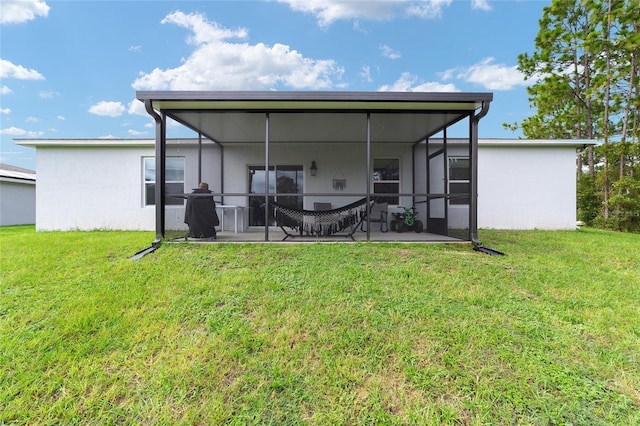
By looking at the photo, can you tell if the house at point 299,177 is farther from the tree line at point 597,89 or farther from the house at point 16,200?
the house at point 16,200

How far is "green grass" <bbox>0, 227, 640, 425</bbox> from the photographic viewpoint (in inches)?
59.0

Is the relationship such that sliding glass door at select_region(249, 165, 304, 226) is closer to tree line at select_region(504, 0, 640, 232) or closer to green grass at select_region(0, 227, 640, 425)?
green grass at select_region(0, 227, 640, 425)

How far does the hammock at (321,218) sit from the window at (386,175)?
7.57ft

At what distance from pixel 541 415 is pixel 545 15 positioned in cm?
1522

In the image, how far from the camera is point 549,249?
4594 mm

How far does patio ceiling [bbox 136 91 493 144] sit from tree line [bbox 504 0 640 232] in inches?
288

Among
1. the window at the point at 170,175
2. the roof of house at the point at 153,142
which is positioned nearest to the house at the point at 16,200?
the roof of house at the point at 153,142

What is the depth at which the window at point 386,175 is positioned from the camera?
7.63 meters

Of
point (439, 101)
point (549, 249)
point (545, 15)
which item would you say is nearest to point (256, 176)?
point (439, 101)

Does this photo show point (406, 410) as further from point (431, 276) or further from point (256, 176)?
point (256, 176)

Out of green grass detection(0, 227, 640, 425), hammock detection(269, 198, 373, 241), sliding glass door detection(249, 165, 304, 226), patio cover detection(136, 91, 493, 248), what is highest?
patio cover detection(136, 91, 493, 248)

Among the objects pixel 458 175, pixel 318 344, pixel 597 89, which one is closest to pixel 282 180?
pixel 458 175

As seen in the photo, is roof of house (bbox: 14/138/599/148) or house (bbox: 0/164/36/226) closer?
roof of house (bbox: 14/138/599/148)

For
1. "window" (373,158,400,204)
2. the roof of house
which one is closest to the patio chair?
"window" (373,158,400,204)
